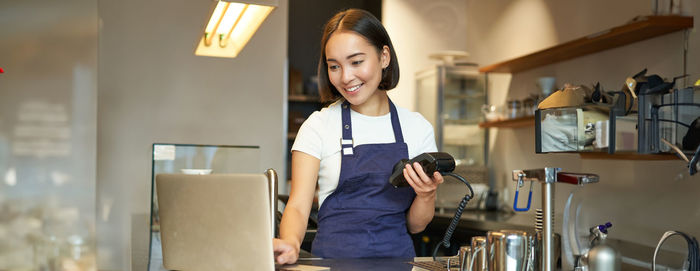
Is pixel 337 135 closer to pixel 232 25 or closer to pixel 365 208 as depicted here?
pixel 365 208

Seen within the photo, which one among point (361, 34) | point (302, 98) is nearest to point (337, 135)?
point (361, 34)

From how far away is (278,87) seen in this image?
3725 millimetres

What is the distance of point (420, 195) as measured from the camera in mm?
1733

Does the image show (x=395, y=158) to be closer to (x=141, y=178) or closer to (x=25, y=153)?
(x=25, y=153)

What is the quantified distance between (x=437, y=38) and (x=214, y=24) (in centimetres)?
275

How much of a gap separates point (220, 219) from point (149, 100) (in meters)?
2.54

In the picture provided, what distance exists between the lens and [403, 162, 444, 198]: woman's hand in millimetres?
1593

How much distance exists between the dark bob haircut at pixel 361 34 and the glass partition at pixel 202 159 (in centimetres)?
130

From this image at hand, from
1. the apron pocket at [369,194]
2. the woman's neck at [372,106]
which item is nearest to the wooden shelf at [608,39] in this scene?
the woman's neck at [372,106]

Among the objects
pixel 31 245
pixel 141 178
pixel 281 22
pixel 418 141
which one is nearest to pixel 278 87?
pixel 281 22

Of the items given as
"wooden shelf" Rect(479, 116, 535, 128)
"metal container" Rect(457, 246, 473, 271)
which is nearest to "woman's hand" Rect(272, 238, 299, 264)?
"metal container" Rect(457, 246, 473, 271)

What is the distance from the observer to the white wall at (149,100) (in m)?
3.48

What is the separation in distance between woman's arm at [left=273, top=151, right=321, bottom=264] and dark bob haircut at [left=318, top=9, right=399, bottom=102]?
23 centimetres

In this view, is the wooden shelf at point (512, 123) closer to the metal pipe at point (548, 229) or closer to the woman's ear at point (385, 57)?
the woman's ear at point (385, 57)
